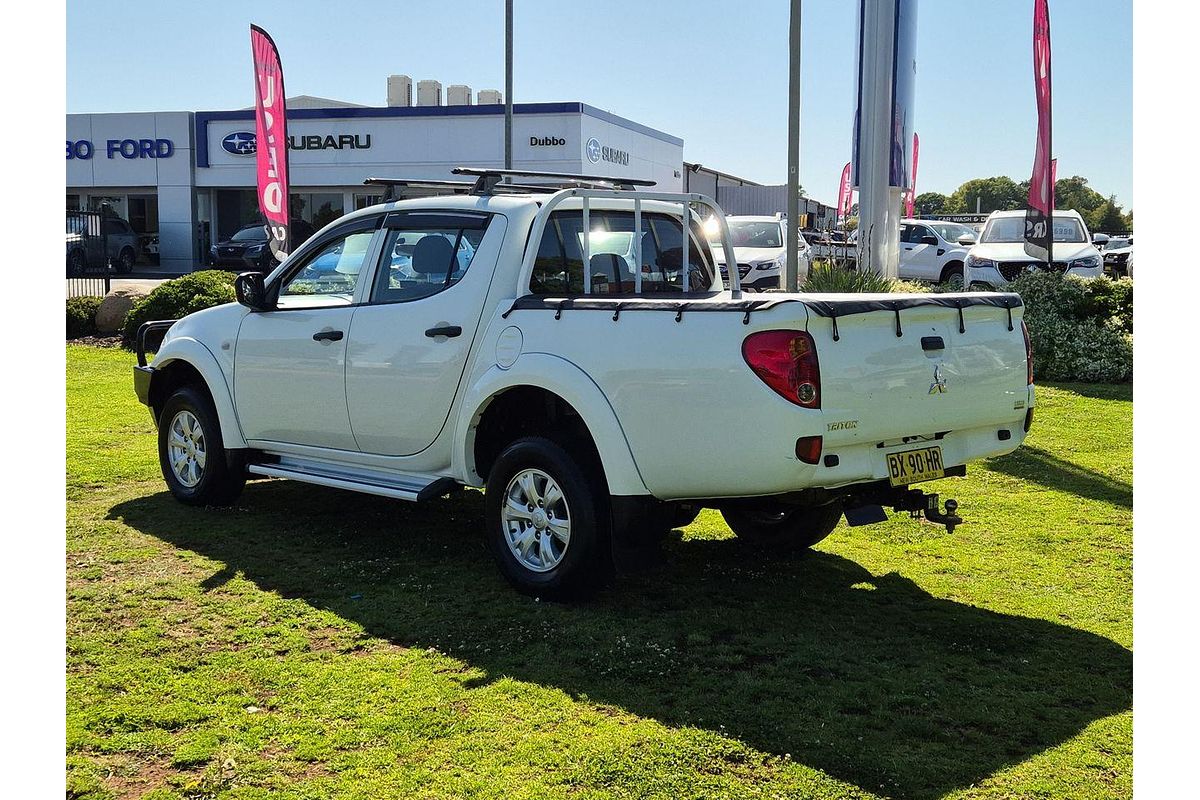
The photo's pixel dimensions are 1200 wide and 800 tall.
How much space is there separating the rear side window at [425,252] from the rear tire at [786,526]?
1.95 metres

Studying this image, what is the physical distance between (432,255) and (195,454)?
2447 millimetres

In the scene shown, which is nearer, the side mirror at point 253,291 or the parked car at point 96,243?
the side mirror at point 253,291

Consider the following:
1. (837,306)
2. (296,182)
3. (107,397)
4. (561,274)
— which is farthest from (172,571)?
(296,182)

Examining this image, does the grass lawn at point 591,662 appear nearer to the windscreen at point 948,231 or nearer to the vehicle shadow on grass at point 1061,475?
the vehicle shadow on grass at point 1061,475

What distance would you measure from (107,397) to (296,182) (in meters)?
30.9

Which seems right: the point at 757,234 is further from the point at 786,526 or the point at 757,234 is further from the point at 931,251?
the point at 786,526

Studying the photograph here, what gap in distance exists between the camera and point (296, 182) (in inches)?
1671

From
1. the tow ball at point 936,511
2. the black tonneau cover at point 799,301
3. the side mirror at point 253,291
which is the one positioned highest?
the side mirror at point 253,291

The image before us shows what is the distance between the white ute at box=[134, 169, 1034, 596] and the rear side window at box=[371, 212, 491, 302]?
0.02m

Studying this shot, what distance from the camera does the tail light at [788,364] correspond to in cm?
498

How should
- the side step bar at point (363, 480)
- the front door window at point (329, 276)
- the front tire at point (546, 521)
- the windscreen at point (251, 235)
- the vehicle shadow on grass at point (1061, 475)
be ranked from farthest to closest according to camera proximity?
the windscreen at point (251, 235) → the vehicle shadow on grass at point (1061, 475) → the front door window at point (329, 276) → the side step bar at point (363, 480) → the front tire at point (546, 521)

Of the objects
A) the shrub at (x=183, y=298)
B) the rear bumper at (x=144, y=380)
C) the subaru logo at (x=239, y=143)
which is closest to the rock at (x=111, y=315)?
the shrub at (x=183, y=298)

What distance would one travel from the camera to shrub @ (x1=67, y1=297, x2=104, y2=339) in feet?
63.0

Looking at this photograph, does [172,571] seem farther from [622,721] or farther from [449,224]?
[622,721]
